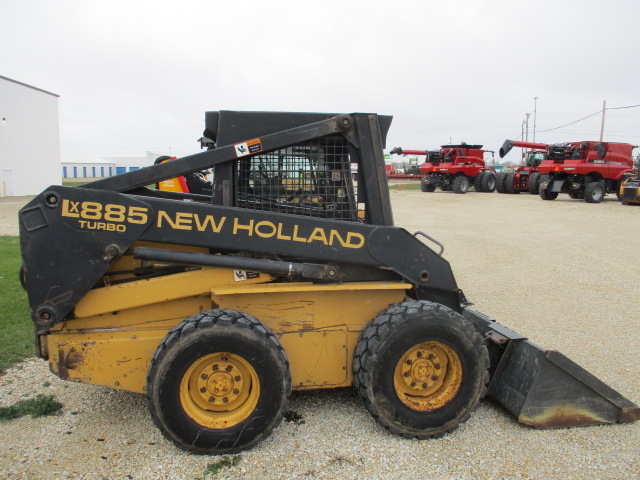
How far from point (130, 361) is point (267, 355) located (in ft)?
3.11

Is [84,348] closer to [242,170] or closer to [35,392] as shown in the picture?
[35,392]

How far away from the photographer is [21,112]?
116 ft

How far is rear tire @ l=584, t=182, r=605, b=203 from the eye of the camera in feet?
74.7

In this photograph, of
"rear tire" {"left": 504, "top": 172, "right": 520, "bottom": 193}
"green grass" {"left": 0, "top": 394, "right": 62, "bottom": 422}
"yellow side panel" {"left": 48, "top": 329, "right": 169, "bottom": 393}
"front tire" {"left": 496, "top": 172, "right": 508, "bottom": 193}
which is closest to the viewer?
"yellow side panel" {"left": 48, "top": 329, "right": 169, "bottom": 393}

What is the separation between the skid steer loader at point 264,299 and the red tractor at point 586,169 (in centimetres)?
2181

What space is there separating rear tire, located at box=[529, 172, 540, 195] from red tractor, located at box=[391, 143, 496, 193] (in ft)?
10.3

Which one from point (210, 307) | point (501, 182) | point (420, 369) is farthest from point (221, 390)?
point (501, 182)

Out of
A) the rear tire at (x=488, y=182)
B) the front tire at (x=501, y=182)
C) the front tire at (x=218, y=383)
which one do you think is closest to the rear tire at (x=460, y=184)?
the rear tire at (x=488, y=182)

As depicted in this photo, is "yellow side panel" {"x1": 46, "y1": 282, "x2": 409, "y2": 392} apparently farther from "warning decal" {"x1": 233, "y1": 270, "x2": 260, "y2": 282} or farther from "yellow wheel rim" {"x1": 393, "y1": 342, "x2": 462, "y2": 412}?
"yellow wheel rim" {"x1": 393, "y1": 342, "x2": 462, "y2": 412}

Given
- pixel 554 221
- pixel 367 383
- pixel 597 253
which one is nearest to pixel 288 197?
pixel 367 383

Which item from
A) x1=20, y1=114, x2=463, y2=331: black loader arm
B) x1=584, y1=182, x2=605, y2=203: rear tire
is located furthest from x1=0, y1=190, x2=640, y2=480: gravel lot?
x1=584, y1=182, x2=605, y2=203: rear tire

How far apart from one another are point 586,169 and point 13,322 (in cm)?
2312

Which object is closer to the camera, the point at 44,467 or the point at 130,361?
the point at 44,467

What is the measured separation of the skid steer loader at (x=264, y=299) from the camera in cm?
330
